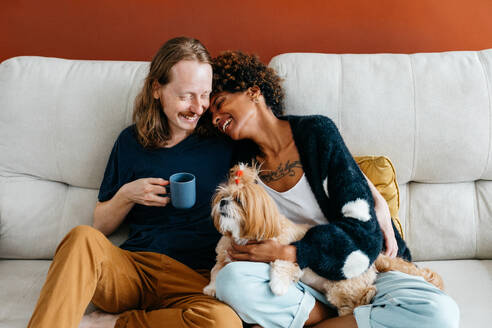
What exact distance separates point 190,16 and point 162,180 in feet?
3.37

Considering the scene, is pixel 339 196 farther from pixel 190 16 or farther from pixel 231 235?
pixel 190 16

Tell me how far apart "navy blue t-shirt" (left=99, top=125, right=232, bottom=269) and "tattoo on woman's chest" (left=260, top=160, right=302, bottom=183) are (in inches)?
7.3

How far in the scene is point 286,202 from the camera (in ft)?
4.73

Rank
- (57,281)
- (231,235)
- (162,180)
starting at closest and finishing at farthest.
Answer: (57,281) → (231,235) → (162,180)

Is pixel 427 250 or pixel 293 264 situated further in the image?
pixel 427 250

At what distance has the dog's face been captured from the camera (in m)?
1.17

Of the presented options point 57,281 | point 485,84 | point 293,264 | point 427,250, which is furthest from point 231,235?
point 485,84

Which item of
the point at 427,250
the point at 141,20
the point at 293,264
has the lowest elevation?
the point at 427,250

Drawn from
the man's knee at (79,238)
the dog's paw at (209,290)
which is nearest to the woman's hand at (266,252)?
the dog's paw at (209,290)

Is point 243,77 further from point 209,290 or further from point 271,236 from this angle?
point 209,290

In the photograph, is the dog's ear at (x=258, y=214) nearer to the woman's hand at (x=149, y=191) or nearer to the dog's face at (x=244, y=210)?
the dog's face at (x=244, y=210)

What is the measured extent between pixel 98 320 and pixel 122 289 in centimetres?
13

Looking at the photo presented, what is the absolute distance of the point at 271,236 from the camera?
49.1 inches

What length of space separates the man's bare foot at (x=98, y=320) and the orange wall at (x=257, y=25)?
133 cm
